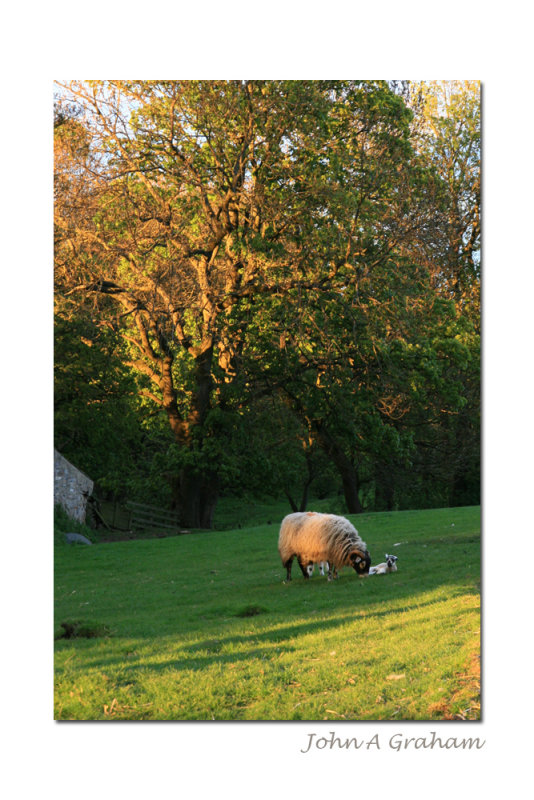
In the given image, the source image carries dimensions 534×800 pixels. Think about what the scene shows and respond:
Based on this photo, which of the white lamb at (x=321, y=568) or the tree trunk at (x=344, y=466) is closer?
the white lamb at (x=321, y=568)

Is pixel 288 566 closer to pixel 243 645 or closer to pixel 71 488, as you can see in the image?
pixel 243 645

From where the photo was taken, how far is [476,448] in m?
8.42

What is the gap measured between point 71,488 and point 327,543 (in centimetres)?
581

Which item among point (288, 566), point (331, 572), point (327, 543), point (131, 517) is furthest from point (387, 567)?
point (131, 517)

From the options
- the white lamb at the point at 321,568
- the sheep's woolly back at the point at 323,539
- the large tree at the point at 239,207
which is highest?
the large tree at the point at 239,207

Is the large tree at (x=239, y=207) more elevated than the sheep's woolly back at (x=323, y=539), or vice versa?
the large tree at (x=239, y=207)

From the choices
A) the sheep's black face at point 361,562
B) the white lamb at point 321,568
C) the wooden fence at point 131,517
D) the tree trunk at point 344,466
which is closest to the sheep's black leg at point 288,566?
the white lamb at point 321,568

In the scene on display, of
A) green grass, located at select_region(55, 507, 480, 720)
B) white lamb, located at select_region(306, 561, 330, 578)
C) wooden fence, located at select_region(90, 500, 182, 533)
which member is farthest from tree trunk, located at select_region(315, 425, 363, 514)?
wooden fence, located at select_region(90, 500, 182, 533)

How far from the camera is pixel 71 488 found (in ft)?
47.3

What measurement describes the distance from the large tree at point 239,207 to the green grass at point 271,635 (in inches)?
94.0

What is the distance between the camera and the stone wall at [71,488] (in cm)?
1408

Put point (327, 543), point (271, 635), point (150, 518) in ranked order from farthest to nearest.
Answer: point (150, 518) < point (327, 543) < point (271, 635)

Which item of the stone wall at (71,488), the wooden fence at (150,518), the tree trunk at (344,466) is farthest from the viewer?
the wooden fence at (150,518)

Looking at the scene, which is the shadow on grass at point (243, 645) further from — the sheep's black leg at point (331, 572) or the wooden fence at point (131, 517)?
the wooden fence at point (131, 517)
